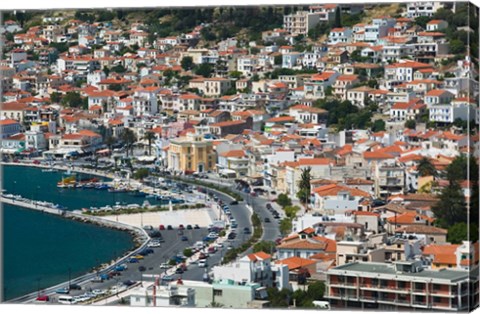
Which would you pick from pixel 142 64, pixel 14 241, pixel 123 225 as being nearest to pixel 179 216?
pixel 123 225

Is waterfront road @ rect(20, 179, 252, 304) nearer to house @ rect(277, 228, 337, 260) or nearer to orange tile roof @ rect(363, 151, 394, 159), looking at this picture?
house @ rect(277, 228, 337, 260)

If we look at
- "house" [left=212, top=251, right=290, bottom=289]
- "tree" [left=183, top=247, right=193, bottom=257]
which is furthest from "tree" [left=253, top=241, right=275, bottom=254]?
"tree" [left=183, top=247, right=193, bottom=257]

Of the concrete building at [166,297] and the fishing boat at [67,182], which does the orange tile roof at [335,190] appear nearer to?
the concrete building at [166,297]

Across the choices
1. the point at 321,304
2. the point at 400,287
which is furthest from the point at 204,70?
the point at 400,287

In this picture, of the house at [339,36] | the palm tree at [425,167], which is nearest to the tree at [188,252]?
the palm tree at [425,167]

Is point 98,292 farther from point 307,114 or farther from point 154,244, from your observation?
point 307,114

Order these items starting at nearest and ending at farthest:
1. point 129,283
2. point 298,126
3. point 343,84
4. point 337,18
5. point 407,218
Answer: point 129,283
point 407,218
point 337,18
point 298,126
point 343,84
